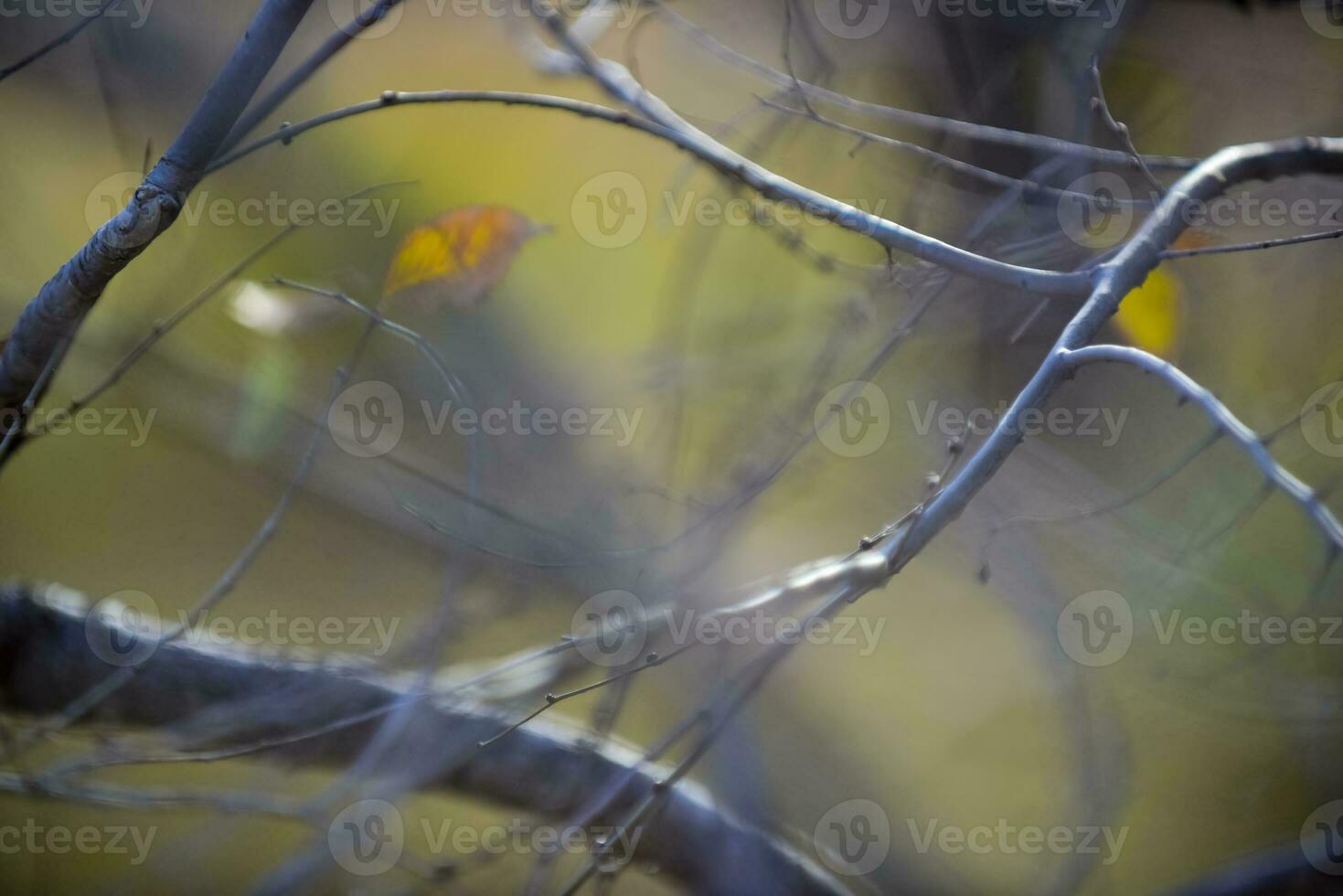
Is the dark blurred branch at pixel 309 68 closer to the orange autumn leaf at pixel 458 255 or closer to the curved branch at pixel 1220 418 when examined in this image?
the orange autumn leaf at pixel 458 255

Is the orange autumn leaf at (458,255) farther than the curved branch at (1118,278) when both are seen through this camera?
Yes

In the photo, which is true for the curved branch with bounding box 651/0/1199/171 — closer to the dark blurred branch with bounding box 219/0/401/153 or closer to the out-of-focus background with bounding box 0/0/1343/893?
the out-of-focus background with bounding box 0/0/1343/893

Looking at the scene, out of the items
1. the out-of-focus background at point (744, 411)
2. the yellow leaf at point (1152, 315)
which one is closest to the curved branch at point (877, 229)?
the out-of-focus background at point (744, 411)

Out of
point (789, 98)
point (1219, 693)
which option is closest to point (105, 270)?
point (789, 98)

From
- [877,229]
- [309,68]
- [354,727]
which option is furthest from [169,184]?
[354,727]

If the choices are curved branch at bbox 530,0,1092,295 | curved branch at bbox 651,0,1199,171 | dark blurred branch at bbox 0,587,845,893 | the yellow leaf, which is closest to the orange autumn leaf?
curved branch at bbox 530,0,1092,295

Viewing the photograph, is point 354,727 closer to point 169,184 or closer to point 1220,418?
point 169,184
